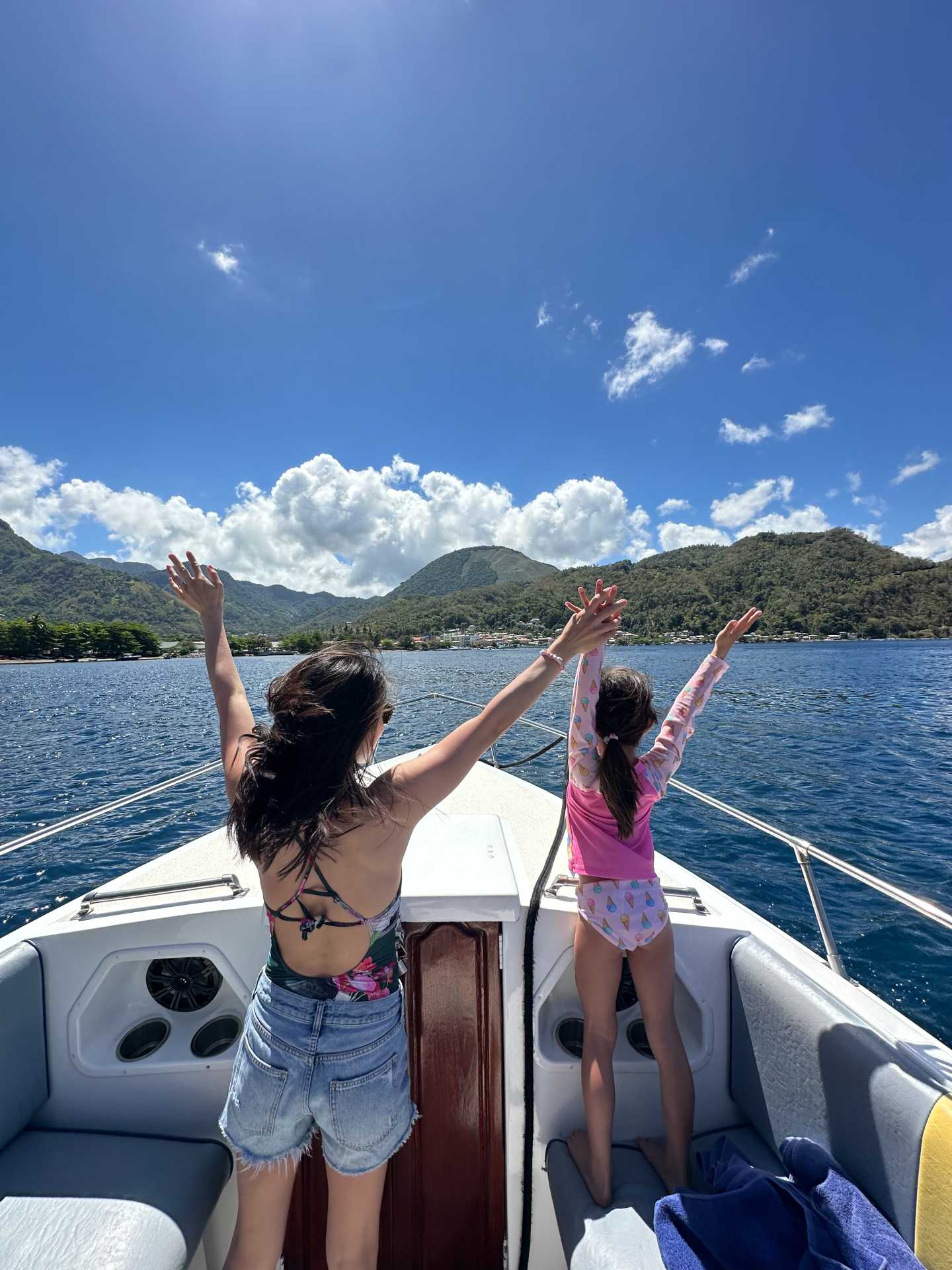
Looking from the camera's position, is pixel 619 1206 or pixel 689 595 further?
pixel 689 595

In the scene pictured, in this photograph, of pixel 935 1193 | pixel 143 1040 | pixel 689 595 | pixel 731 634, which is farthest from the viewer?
pixel 689 595

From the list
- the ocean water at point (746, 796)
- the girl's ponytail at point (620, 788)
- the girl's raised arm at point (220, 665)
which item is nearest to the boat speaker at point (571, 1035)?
the girl's ponytail at point (620, 788)

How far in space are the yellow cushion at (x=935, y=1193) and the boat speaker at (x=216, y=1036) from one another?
1784 mm

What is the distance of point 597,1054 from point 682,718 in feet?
3.09

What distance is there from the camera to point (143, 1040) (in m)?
1.80

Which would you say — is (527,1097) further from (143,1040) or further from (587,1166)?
(143,1040)

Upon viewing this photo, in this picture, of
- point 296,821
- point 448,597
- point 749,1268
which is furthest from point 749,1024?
point 448,597

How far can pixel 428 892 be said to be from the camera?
143 cm

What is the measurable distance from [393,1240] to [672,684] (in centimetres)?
2487

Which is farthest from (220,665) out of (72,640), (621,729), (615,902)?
(72,640)

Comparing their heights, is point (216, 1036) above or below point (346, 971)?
below

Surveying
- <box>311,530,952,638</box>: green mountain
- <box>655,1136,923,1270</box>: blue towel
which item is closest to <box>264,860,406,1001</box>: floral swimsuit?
<box>655,1136,923,1270</box>: blue towel

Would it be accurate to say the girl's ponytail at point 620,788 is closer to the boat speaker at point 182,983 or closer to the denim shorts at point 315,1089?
the denim shorts at point 315,1089

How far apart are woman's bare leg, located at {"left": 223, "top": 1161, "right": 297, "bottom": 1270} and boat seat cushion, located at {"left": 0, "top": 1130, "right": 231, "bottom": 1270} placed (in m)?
0.31
